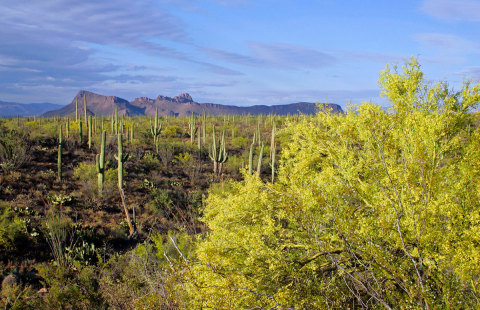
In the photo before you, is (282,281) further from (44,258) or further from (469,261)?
(44,258)

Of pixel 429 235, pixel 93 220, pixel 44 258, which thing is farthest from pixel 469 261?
pixel 93 220

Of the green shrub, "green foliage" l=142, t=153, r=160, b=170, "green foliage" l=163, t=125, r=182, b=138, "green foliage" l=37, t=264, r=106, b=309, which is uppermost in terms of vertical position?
"green foliage" l=163, t=125, r=182, b=138

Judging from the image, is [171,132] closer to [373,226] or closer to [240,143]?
[240,143]

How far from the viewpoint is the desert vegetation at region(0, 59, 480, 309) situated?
4.22 meters

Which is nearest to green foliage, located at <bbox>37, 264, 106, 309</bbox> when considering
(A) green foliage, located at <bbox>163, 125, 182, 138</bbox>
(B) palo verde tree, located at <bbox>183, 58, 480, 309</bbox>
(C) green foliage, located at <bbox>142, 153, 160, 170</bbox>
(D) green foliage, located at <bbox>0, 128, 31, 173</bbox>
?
(B) palo verde tree, located at <bbox>183, 58, 480, 309</bbox>

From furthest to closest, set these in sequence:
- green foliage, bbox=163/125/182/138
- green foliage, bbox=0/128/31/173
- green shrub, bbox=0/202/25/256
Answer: green foliage, bbox=163/125/182/138, green foliage, bbox=0/128/31/173, green shrub, bbox=0/202/25/256

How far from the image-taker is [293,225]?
614cm

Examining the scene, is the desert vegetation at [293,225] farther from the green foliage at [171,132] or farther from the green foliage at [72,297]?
the green foliage at [171,132]

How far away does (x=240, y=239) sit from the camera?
5.67m

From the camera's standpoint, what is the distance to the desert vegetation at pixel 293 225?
166 inches

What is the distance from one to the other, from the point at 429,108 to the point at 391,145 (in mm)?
1132

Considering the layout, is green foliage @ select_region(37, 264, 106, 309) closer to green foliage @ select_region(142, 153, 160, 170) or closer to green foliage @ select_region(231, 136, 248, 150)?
green foliage @ select_region(142, 153, 160, 170)

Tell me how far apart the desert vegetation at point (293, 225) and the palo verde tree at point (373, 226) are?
4 centimetres

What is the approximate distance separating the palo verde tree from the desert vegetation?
1.5 inches
